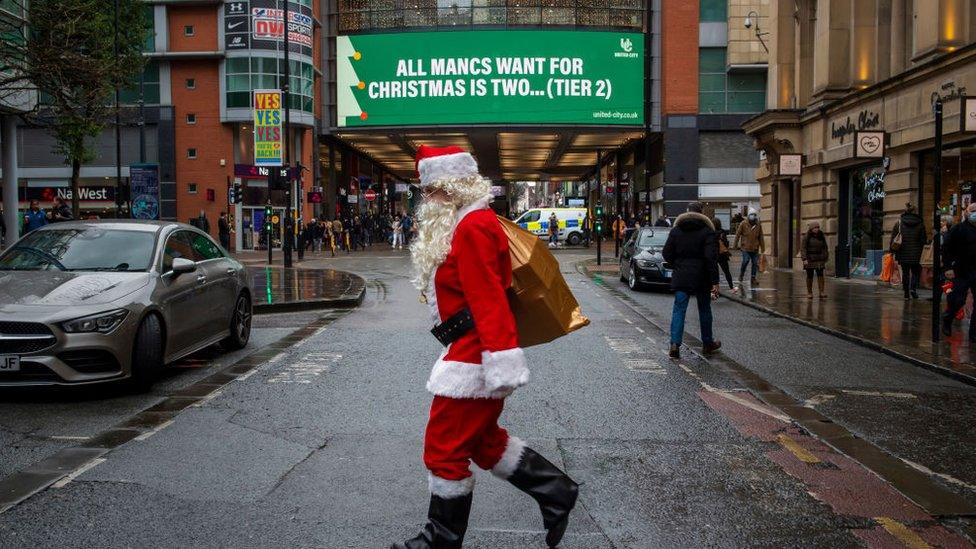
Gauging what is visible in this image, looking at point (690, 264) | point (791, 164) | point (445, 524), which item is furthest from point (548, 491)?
point (791, 164)

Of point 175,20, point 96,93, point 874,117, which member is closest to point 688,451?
point 96,93

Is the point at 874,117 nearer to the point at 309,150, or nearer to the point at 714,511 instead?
the point at 714,511

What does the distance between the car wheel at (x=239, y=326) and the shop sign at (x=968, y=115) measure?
32.5 feet

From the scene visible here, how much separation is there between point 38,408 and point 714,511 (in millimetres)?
5351

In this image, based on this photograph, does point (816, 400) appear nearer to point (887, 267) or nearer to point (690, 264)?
point (690, 264)

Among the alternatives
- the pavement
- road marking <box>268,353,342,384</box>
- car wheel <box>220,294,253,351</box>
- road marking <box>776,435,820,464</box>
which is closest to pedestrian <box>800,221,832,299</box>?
the pavement

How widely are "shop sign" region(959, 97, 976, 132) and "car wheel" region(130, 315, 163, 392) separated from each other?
35.5 ft

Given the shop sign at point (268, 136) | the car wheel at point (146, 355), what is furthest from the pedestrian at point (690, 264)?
the shop sign at point (268, 136)

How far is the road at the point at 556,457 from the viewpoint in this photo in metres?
4.31

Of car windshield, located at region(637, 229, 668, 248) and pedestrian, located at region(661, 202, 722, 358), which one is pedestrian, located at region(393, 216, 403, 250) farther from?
pedestrian, located at region(661, 202, 722, 358)

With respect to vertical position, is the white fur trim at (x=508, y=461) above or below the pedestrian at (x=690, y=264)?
below

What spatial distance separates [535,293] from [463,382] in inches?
19.9

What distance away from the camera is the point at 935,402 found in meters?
7.84

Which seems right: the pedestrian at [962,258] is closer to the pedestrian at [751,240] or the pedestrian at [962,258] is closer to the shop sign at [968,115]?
the shop sign at [968,115]
